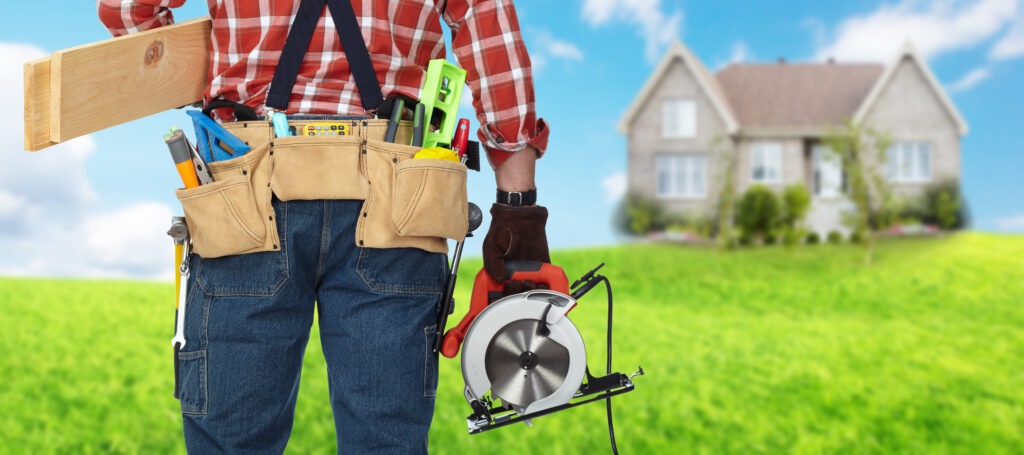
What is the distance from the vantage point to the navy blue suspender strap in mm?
2158

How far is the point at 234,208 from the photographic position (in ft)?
6.86

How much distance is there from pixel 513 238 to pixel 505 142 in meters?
0.30

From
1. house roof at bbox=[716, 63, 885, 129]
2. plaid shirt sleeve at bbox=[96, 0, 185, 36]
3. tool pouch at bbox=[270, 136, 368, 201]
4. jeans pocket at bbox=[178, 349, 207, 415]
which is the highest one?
house roof at bbox=[716, 63, 885, 129]

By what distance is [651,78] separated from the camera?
17.6 metres

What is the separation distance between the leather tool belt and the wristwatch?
1.23 feet

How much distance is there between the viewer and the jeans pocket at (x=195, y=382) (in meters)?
2.14

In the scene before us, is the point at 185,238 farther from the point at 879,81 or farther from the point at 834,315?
the point at 879,81

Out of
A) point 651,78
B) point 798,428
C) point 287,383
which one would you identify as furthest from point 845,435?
point 651,78

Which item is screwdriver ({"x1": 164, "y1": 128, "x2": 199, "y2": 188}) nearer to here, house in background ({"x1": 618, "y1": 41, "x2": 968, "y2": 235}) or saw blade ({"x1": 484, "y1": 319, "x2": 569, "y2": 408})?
saw blade ({"x1": 484, "y1": 319, "x2": 569, "y2": 408})

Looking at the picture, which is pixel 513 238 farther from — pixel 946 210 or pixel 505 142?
pixel 946 210

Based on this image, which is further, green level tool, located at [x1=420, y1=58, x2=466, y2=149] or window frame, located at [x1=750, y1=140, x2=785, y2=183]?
window frame, located at [x1=750, y1=140, x2=785, y2=183]

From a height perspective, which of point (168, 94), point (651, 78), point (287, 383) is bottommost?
point (287, 383)

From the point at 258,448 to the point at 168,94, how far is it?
1076 mm

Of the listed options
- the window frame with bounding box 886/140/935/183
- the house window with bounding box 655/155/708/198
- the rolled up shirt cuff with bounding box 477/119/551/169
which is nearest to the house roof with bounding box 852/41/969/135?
the window frame with bounding box 886/140/935/183
